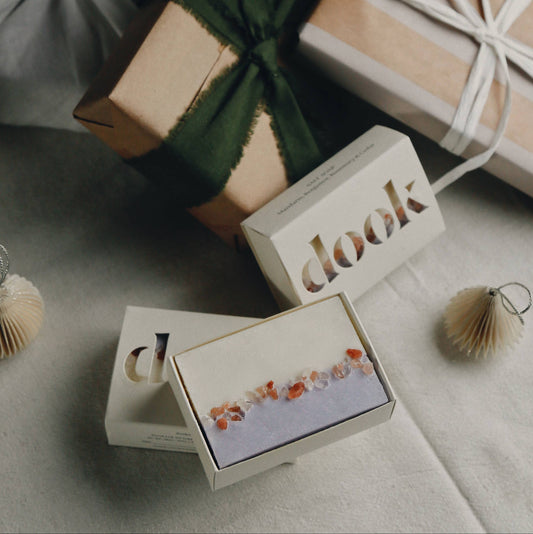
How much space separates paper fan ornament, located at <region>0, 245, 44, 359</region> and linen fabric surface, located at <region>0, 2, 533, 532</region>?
0.10ft

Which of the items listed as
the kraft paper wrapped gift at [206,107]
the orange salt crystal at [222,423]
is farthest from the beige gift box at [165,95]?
the orange salt crystal at [222,423]

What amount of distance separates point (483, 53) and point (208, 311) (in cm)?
43

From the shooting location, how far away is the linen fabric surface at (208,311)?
708 mm

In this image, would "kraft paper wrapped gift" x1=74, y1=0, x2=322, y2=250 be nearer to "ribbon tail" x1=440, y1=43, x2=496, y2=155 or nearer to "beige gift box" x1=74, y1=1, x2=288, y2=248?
"beige gift box" x1=74, y1=1, x2=288, y2=248

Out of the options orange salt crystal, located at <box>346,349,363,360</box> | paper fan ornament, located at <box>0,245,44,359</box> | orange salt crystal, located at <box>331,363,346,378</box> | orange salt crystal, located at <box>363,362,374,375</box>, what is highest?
paper fan ornament, located at <box>0,245,44,359</box>

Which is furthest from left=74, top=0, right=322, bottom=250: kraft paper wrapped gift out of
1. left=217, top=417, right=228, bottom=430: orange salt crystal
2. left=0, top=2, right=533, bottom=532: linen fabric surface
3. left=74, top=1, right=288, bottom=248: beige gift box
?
left=217, top=417, right=228, bottom=430: orange salt crystal

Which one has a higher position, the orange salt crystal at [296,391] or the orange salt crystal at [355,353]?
the orange salt crystal at [355,353]

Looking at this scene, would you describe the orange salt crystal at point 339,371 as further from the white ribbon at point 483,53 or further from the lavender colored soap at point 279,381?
the white ribbon at point 483,53

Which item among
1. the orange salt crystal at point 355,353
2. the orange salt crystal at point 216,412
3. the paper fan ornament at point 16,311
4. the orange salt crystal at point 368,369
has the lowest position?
the orange salt crystal at point 368,369

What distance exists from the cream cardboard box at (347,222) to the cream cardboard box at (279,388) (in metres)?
0.07

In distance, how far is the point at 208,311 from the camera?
0.78m

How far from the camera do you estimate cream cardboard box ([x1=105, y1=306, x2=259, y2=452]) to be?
0.65 m

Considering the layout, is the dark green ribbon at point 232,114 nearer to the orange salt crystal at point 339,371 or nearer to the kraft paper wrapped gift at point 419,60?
the kraft paper wrapped gift at point 419,60

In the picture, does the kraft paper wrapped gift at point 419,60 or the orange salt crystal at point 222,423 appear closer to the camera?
the orange salt crystal at point 222,423
